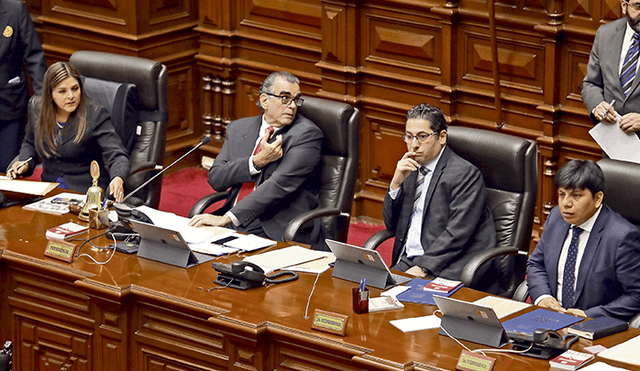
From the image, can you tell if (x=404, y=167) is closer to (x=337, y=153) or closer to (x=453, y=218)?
(x=453, y=218)

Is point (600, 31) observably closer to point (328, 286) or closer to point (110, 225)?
point (328, 286)

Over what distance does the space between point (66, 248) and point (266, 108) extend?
1201mm

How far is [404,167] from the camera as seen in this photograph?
4039mm

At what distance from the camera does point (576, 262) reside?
3623 millimetres

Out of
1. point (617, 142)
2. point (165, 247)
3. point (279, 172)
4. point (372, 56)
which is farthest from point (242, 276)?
point (372, 56)

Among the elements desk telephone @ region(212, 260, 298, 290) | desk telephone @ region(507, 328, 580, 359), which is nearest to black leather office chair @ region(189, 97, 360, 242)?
desk telephone @ region(212, 260, 298, 290)

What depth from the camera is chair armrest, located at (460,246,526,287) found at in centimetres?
380

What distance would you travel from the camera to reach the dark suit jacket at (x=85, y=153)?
475 centimetres

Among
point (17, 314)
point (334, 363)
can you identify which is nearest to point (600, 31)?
point (334, 363)

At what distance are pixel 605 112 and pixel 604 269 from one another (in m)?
1.15

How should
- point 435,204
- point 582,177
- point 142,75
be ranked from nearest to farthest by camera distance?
point 582,177, point 435,204, point 142,75

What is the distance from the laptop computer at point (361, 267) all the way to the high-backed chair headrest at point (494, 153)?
28.0 inches

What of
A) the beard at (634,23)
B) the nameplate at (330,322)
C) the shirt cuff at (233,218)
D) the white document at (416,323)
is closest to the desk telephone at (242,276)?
the nameplate at (330,322)

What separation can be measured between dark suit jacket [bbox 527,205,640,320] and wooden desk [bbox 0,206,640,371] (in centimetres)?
31
